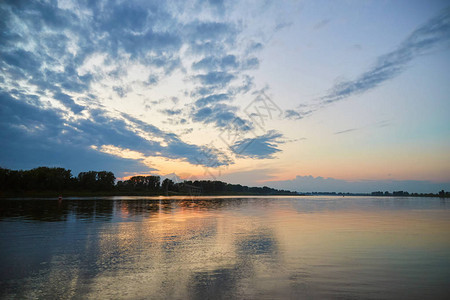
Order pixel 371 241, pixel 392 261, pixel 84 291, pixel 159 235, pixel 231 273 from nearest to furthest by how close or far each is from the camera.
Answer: pixel 84 291, pixel 231 273, pixel 392 261, pixel 371 241, pixel 159 235

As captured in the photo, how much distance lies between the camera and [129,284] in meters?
10.8

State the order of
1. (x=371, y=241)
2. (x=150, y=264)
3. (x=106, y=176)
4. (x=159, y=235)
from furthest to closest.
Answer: (x=106, y=176), (x=159, y=235), (x=371, y=241), (x=150, y=264)

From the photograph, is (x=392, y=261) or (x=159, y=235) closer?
(x=392, y=261)

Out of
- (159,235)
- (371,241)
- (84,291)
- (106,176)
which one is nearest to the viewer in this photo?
(84,291)

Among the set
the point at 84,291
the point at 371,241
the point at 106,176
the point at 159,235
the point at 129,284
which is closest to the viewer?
the point at 84,291

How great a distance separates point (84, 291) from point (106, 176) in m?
188

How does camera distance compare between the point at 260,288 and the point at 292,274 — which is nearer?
the point at 260,288

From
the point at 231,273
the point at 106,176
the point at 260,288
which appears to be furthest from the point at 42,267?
the point at 106,176

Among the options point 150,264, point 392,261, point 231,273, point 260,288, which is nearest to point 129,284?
point 150,264

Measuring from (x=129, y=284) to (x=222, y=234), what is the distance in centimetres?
1363

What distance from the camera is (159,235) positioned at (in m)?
22.9

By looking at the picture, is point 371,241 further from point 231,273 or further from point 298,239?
point 231,273

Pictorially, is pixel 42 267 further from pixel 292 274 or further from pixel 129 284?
pixel 292 274

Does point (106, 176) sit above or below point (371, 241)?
above
